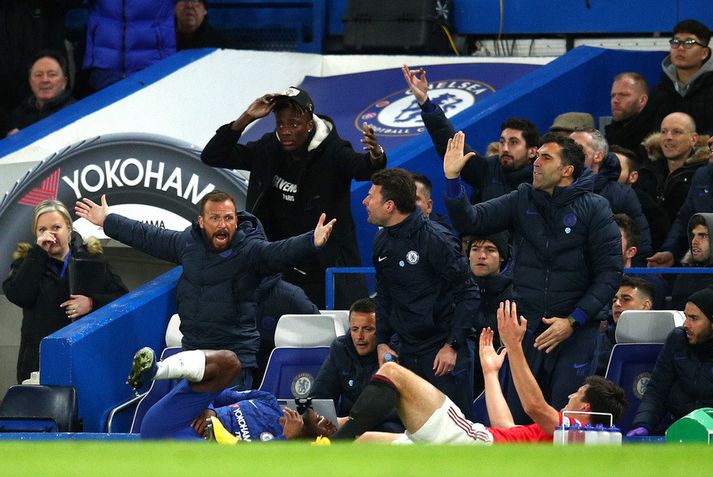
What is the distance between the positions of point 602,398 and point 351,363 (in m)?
1.76

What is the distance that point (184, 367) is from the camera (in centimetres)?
739

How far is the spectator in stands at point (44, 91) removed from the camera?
42.0 ft

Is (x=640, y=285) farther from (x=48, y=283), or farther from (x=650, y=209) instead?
(x=48, y=283)

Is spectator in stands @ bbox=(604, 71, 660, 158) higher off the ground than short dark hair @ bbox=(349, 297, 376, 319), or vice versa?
spectator in stands @ bbox=(604, 71, 660, 158)

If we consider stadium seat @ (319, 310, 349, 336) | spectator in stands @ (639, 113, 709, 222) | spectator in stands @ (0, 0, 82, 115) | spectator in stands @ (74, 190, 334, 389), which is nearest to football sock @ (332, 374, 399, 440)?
spectator in stands @ (74, 190, 334, 389)

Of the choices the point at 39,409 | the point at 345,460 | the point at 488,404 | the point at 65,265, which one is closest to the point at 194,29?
the point at 65,265

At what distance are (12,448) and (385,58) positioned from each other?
9.47 m

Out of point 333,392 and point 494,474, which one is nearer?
point 494,474

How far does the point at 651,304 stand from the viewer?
8984mm

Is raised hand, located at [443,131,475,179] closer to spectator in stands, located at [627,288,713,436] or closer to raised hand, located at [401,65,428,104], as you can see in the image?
raised hand, located at [401,65,428,104]

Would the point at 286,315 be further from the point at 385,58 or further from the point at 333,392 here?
the point at 385,58

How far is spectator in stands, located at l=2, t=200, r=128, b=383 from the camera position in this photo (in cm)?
980

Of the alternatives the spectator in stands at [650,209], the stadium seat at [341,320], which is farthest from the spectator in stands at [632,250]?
the stadium seat at [341,320]

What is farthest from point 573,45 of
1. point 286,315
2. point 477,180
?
point 286,315
